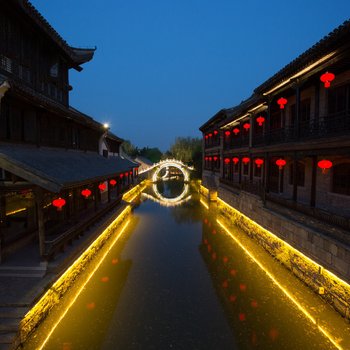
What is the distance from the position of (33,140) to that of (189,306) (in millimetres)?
8904

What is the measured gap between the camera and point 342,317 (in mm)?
8047

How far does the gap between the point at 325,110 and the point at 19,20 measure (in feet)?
48.1

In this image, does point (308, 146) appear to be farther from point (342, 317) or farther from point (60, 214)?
point (60, 214)

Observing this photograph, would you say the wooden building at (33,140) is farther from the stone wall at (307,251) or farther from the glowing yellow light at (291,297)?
the stone wall at (307,251)

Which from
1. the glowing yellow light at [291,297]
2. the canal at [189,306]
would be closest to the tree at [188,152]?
the glowing yellow light at [291,297]

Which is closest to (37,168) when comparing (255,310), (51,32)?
(255,310)

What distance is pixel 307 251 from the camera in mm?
10422

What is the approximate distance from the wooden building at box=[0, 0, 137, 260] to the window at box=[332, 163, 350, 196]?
1153 cm

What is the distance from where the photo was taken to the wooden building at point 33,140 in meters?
8.47

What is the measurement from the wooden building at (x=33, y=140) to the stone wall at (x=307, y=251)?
8.82 m

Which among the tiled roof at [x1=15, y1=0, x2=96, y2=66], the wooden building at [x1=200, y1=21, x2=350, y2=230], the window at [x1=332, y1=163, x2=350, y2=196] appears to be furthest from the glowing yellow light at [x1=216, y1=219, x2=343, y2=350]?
the tiled roof at [x1=15, y1=0, x2=96, y2=66]

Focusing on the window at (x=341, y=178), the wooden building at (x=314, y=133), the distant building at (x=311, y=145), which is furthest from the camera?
the window at (x=341, y=178)

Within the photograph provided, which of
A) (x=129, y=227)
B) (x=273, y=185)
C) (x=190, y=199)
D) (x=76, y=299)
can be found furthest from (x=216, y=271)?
(x=190, y=199)

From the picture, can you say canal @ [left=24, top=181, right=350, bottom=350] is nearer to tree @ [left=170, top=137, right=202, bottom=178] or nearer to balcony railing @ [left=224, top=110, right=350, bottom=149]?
balcony railing @ [left=224, top=110, right=350, bottom=149]
